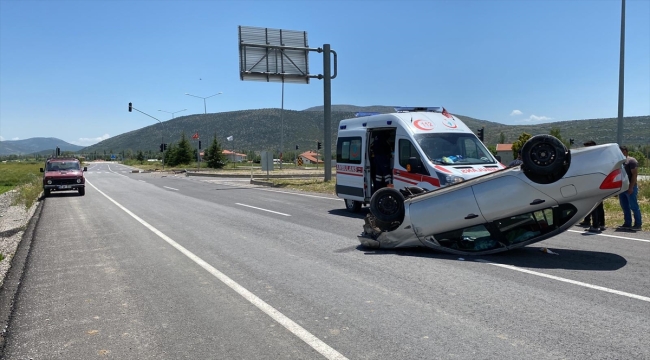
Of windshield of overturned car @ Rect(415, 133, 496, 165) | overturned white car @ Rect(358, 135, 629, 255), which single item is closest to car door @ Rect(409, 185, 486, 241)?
overturned white car @ Rect(358, 135, 629, 255)

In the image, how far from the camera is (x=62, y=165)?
79.9ft

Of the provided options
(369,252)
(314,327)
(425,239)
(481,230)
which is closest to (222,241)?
(369,252)

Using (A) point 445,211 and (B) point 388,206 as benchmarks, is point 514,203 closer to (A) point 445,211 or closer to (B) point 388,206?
(A) point 445,211

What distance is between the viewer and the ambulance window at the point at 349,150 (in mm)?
14702

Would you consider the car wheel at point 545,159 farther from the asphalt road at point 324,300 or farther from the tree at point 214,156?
the tree at point 214,156

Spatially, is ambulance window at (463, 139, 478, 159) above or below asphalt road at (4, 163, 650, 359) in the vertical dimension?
above

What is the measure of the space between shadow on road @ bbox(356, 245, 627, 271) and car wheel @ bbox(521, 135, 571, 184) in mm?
1177

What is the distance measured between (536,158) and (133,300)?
566 cm

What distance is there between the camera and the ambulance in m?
11.7

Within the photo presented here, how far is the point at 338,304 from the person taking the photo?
5.66 metres

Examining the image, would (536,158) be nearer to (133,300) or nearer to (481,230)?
(481,230)

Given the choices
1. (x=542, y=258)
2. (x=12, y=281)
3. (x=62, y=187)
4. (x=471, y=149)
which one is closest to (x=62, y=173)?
(x=62, y=187)

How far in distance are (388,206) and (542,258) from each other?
2459mm

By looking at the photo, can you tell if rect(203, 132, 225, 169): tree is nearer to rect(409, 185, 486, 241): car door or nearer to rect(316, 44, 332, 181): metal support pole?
rect(316, 44, 332, 181): metal support pole
